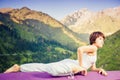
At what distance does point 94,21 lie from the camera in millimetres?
2930

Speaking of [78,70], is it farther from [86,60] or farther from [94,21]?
[94,21]

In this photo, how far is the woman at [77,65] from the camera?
2.27m

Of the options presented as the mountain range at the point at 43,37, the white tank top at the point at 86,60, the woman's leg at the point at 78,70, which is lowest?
the woman's leg at the point at 78,70

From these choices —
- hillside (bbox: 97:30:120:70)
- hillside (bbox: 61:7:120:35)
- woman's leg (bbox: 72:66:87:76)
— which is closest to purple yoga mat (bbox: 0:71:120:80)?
woman's leg (bbox: 72:66:87:76)

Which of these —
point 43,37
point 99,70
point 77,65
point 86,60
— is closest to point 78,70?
point 77,65

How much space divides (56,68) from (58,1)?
906 mm

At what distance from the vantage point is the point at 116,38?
289cm

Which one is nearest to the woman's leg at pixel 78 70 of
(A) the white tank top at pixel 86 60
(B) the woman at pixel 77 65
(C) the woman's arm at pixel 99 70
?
(B) the woman at pixel 77 65

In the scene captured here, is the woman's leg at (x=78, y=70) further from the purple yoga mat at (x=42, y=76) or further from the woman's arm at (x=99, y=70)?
the woman's arm at (x=99, y=70)

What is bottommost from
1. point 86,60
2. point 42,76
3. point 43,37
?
point 42,76

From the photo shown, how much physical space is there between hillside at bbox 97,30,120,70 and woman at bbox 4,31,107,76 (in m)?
0.23

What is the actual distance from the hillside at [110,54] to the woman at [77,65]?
0.75 ft

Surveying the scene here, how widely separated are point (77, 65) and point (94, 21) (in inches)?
29.5

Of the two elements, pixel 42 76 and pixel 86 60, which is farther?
pixel 86 60
